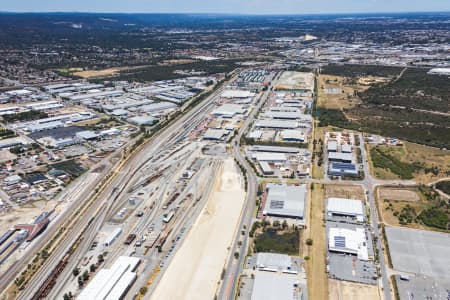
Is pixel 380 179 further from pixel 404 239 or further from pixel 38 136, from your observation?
pixel 38 136

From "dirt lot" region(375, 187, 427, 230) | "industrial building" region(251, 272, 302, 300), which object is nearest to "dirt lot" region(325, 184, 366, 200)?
"dirt lot" region(375, 187, 427, 230)

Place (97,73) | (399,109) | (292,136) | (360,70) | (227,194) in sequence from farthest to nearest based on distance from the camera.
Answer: (97,73)
(360,70)
(399,109)
(292,136)
(227,194)

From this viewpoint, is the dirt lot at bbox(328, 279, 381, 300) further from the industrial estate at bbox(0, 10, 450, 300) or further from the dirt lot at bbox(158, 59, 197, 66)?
the dirt lot at bbox(158, 59, 197, 66)

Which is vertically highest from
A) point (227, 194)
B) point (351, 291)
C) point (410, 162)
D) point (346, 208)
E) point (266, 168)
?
point (266, 168)

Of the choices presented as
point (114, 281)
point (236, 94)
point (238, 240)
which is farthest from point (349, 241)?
point (236, 94)

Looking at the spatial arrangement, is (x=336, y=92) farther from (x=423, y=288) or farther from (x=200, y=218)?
(x=423, y=288)
